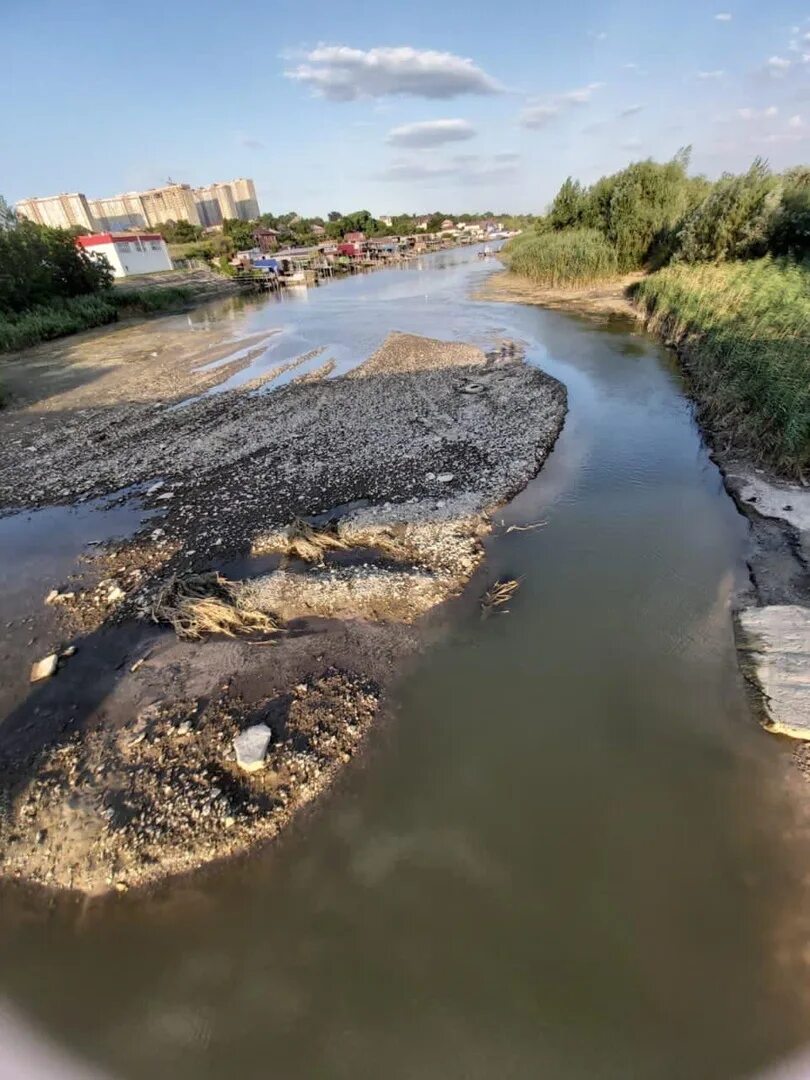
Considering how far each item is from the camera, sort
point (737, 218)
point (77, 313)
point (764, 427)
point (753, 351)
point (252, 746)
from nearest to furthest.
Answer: point (252, 746)
point (764, 427)
point (753, 351)
point (737, 218)
point (77, 313)

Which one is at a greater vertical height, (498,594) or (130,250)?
(130,250)

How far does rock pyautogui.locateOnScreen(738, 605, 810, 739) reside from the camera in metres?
5.04

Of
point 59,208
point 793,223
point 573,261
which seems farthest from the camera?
point 59,208

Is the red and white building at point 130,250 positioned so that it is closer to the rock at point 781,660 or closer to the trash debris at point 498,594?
the trash debris at point 498,594

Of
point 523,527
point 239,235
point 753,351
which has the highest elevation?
point 239,235

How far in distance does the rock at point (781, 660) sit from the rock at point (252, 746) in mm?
4999

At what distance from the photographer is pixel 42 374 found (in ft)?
69.6

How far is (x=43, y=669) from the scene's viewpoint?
6238 mm

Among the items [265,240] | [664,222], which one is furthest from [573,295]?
[265,240]

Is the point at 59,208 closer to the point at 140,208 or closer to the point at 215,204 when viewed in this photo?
the point at 140,208

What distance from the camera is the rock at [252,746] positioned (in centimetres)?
482

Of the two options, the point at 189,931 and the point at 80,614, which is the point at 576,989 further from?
the point at 80,614

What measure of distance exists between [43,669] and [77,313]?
32595 mm

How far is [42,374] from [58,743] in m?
21.6
